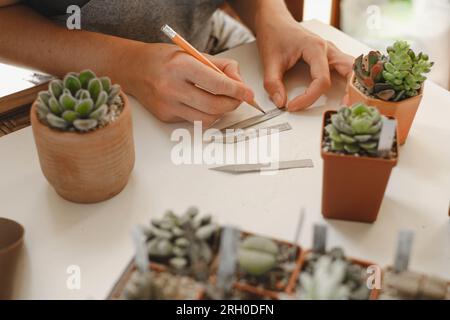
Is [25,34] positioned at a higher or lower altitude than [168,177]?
higher

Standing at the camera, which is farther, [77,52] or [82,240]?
[77,52]

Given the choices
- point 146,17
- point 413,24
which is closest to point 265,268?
point 146,17

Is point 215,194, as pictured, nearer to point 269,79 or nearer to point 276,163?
point 276,163

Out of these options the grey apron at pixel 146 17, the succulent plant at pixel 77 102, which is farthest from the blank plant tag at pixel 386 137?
the grey apron at pixel 146 17

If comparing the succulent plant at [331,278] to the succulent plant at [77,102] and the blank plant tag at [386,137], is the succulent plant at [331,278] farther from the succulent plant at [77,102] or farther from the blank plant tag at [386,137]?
the succulent plant at [77,102]

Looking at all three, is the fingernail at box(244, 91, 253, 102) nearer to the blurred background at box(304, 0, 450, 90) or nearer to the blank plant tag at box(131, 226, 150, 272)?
the blank plant tag at box(131, 226, 150, 272)

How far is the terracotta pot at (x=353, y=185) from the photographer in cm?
63

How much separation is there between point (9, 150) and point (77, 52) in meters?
0.21

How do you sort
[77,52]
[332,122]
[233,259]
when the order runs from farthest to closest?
[77,52] < [332,122] < [233,259]

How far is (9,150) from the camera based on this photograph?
803 millimetres

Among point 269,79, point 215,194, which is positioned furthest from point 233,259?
point 269,79

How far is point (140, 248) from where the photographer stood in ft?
1.77

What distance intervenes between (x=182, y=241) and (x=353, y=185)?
0.23m

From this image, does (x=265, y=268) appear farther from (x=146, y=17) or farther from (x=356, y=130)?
(x=146, y=17)
